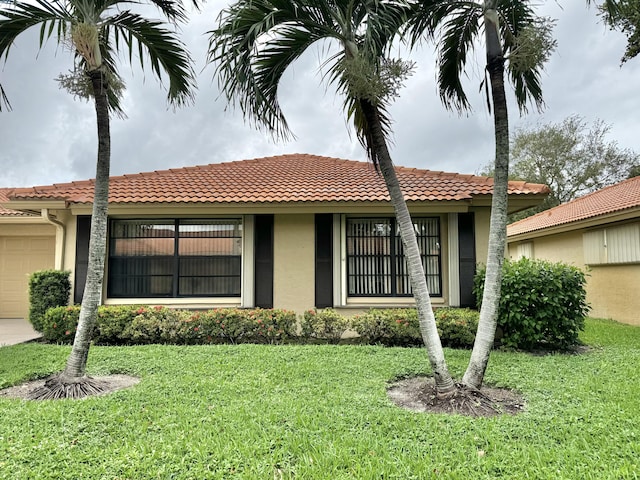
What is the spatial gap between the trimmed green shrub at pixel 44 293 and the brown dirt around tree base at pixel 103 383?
143 inches

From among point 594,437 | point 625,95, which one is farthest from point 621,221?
point 625,95

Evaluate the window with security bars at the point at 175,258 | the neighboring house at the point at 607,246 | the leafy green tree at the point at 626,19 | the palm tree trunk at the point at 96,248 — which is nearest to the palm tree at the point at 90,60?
the palm tree trunk at the point at 96,248

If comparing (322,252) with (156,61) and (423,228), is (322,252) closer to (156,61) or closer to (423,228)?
(423,228)

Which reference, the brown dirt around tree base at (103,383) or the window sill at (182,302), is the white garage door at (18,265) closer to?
the window sill at (182,302)

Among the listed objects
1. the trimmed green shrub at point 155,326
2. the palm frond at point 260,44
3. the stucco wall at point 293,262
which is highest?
the palm frond at point 260,44

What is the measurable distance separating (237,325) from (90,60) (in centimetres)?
519

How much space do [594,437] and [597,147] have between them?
2804cm

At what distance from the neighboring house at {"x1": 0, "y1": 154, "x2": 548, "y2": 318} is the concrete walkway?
139 centimetres

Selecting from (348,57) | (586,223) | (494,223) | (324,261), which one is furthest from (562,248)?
(348,57)

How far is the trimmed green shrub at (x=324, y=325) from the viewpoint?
785cm

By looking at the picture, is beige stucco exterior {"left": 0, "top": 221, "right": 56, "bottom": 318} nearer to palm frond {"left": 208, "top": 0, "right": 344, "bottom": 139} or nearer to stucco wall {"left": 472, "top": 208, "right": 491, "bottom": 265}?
palm frond {"left": 208, "top": 0, "right": 344, "bottom": 139}

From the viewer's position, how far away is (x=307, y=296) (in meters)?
8.83

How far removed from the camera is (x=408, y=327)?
301 inches

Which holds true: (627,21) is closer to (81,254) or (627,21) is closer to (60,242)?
(81,254)
